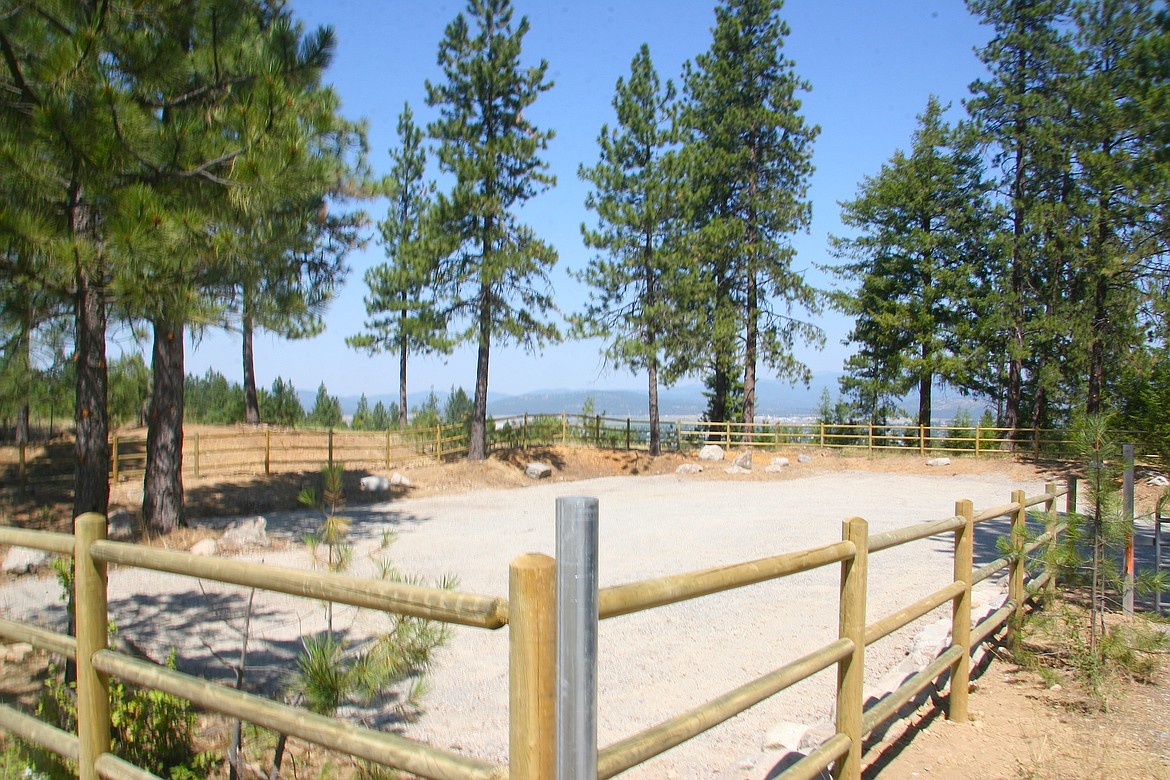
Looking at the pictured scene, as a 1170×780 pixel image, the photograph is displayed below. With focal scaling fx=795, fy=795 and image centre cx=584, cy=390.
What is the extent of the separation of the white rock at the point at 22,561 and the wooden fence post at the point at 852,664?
9.55 m

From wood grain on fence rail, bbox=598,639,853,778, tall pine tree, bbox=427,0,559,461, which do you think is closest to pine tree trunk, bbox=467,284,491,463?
tall pine tree, bbox=427,0,559,461

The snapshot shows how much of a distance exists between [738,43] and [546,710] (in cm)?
3004

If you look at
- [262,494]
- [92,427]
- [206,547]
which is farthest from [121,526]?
[262,494]

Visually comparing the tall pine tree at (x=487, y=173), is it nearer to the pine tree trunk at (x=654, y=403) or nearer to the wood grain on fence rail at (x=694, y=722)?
the pine tree trunk at (x=654, y=403)

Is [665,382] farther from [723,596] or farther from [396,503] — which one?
[723,596]

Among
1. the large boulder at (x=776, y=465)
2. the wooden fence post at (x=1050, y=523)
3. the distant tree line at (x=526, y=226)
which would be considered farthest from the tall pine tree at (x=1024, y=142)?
the wooden fence post at (x=1050, y=523)

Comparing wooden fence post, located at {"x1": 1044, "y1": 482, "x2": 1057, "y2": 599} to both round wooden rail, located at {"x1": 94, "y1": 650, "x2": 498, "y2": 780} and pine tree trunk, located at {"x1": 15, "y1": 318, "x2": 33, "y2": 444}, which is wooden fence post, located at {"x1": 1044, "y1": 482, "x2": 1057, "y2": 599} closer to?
round wooden rail, located at {"x1": 94, "y1": 650, "x2": 498, "y2": 780}

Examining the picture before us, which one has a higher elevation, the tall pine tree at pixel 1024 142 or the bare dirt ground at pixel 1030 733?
the tall pine tree at pixel 1024 142

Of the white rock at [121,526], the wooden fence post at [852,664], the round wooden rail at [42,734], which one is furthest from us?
the white rock at [121,526]

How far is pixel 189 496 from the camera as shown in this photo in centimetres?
1449

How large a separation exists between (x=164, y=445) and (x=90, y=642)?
33.4ft

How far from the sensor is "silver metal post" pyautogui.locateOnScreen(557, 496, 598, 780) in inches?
60.4

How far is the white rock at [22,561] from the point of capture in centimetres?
912

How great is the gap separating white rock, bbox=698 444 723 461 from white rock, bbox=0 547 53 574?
754 inches
